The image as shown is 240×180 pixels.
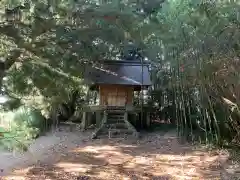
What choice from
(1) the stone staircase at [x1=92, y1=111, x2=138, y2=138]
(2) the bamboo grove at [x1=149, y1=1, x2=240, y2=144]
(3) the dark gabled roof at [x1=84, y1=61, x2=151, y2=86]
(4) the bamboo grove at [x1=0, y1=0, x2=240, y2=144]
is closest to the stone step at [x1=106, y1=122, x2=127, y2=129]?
(1) the stone staircase at [x1=92, y1=111, x2=138, y2=138]

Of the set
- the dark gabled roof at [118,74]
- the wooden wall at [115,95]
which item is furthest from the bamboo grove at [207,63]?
the wooden wall at [115,95]

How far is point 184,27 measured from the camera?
Result: 736 cm

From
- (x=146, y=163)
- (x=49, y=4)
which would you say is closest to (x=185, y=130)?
(x=146, y=163)

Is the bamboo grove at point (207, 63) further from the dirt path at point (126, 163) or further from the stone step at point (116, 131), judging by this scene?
the stone step at point (116, 131)

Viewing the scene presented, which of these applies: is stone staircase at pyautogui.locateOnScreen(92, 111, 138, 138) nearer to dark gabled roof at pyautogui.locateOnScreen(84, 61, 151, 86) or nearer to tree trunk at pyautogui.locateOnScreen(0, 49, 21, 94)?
dark gabled roof at pyautogui.locateOnScreen(84, 61, 151, 86)

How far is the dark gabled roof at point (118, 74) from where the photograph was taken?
11.8m

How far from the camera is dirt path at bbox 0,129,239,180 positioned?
5898mm

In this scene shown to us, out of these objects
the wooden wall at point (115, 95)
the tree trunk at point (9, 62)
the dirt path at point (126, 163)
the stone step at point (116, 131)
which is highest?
the tree trunk at point (9, 62)

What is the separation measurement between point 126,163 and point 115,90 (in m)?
5.53

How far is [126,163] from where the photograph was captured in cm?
704

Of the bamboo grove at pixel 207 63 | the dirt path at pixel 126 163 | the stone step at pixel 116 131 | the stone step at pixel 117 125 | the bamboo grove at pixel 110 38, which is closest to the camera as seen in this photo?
the bamboo grove at pixel 110 38

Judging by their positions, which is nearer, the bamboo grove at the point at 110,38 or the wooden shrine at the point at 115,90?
the bamboo grove at the point at 110,38

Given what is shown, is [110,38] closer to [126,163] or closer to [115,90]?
[126,163]

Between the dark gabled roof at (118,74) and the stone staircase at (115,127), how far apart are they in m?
1.21
